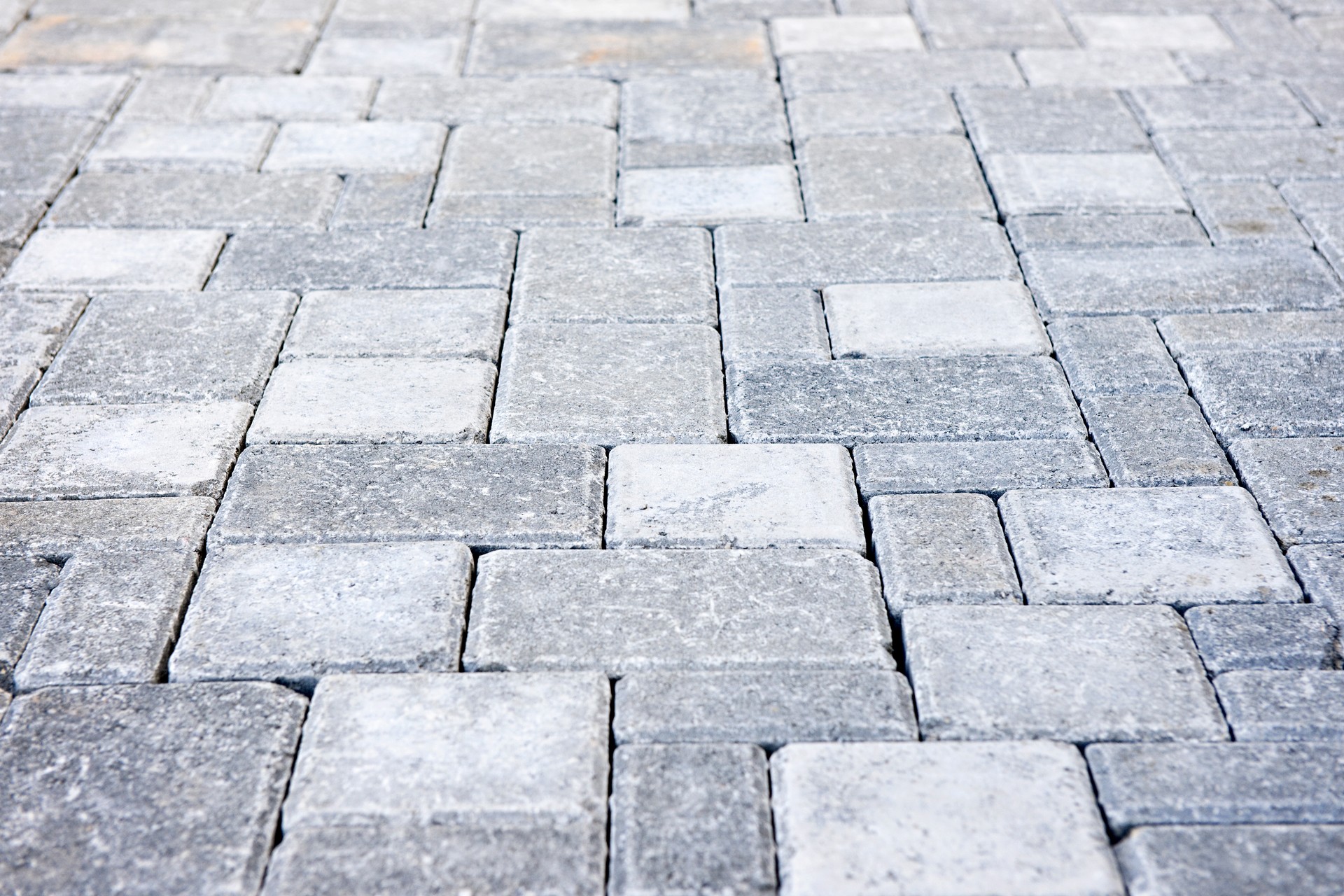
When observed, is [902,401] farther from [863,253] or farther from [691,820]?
[691,820]

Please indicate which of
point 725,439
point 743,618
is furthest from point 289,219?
point 743,618

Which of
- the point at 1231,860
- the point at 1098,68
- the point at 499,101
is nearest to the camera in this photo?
the point at 1231,860

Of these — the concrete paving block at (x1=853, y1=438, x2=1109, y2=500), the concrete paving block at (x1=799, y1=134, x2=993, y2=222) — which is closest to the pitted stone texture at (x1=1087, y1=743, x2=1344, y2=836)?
the concrete paving block at (x1=853, y1=438, x2=1109, y2=500)

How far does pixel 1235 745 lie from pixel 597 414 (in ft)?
4.01

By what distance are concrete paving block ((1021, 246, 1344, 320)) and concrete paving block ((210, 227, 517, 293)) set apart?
49.1 inches

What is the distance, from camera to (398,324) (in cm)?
261

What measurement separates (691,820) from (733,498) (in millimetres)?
677

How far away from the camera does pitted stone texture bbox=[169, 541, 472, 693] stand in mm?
1823

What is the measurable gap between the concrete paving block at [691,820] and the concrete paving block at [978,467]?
67 cm

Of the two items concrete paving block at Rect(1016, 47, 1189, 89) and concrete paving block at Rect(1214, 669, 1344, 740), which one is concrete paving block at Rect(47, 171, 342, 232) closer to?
concrete paving block at Rect(1016, 47, 1189, 89)

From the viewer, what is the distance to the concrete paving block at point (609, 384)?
90.3 inches

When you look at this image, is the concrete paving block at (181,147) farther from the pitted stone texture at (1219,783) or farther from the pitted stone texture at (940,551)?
the pitted stone texture at (1219,783)

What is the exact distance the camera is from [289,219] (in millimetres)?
3002

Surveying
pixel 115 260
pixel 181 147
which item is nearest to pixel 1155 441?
pixel 115 260
